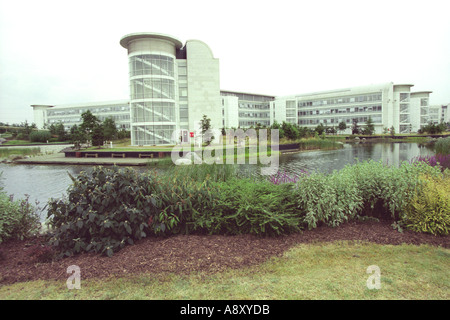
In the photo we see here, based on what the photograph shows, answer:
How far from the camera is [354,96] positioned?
8131cm

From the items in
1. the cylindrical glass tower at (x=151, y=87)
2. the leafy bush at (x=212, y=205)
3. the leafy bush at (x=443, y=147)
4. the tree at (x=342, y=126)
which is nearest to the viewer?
the leafy bush at (x=212, y=205)

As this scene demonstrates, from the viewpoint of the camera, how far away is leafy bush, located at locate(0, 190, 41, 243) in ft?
17.2

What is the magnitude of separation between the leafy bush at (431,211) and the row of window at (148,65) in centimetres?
4487

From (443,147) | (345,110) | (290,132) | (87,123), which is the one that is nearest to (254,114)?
(345,110)

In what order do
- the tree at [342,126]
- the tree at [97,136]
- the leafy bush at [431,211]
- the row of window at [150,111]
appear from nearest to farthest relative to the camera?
1. the leafy bush at [431,211]
2. the tree at [97,136]
3. the row of window at [150,111]
4. the tree at [342,126]

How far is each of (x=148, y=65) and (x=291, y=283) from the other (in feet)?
152

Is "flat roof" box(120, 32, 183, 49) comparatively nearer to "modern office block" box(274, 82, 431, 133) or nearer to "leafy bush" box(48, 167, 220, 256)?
"leafy bush" box(48, 167, 220, 256)

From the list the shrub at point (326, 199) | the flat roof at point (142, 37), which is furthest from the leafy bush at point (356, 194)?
the flat roof at point (142, 37)

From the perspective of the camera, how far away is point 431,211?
17.6ft

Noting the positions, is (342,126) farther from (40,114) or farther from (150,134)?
(40,114)

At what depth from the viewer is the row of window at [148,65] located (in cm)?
4481

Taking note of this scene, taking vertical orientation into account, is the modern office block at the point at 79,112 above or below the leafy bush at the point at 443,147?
above

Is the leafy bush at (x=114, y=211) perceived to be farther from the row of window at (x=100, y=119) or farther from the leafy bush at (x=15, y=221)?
the row of window at (x=100, y=119)

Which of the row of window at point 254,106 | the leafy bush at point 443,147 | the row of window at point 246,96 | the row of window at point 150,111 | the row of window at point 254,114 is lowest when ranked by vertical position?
the leafy bush at point 443,147
